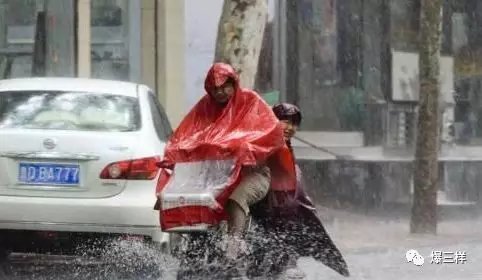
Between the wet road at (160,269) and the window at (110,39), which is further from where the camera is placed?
the window at (110,39)

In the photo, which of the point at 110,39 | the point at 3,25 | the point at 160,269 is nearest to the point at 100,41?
the point at 110,39

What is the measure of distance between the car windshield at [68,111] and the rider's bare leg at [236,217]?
1.72m

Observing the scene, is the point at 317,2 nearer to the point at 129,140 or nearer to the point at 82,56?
the point at 82,56

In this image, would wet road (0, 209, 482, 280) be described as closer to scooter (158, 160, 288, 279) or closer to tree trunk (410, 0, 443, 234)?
tree trunk (410, 0, 443, 234)

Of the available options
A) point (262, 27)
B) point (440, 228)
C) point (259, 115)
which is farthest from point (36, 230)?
point (440, 228)

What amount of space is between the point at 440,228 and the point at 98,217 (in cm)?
661

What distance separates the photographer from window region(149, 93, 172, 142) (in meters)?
8.58

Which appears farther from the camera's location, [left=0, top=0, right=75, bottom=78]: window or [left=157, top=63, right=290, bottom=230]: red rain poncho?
[left=0, top=0, right=75, bottom=78]: window

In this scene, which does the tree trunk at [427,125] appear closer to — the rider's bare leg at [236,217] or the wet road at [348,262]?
the wet road at [348,262]

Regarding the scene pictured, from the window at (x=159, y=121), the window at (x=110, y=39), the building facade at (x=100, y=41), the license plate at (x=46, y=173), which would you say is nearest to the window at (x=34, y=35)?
the building facade at (x=100, y=41)

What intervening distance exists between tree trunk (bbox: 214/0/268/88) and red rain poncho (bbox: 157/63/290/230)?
167 inches

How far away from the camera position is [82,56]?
15.3 meters

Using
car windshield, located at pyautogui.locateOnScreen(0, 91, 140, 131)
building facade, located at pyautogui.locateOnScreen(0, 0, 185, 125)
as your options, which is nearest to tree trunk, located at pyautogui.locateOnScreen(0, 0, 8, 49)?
building facade, located at pyautogui.locateOnScreen(0, 0, 185, 125)

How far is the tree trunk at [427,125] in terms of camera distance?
1223 cm
